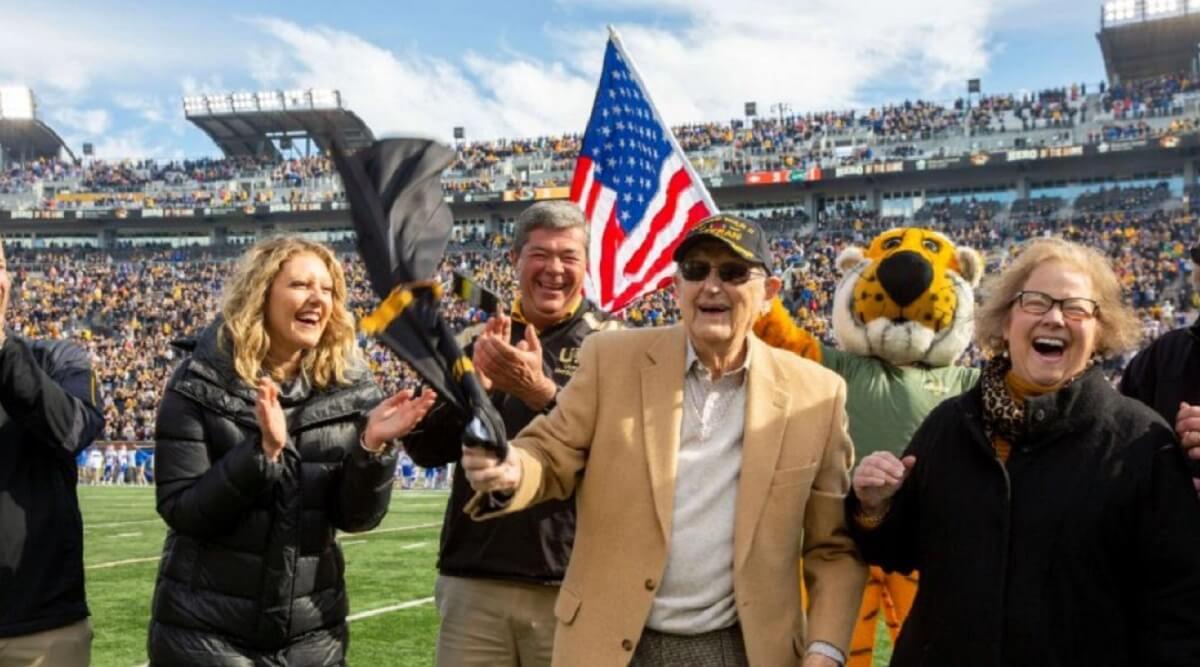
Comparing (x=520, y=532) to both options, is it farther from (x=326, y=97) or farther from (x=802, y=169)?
(x=326, y=97)

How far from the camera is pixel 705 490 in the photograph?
269cm

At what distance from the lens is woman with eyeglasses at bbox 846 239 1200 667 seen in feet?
7.97

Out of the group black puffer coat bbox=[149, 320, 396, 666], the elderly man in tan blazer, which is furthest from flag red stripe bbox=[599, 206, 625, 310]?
the elderly man in tan blazer

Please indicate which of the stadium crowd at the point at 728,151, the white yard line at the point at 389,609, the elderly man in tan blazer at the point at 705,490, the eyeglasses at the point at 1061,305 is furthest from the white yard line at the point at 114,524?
the stadium crowd at the point at 728,151

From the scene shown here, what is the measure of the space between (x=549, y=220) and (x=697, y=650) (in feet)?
5.56

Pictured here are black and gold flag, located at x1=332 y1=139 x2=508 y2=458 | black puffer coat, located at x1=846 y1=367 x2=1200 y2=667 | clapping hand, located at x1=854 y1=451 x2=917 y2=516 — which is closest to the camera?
black and gold flag, located at x1=332 y1=139 x2=508 y2=458

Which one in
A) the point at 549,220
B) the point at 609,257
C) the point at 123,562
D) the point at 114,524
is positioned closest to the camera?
the point at 549,220

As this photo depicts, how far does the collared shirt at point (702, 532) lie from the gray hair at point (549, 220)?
4.16 feet

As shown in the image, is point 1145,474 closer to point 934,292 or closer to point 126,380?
point 934,292

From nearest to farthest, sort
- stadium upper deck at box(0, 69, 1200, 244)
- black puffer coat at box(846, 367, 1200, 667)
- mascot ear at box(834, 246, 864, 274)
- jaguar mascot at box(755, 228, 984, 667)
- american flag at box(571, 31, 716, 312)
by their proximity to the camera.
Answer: black puffer coat at box(846, 367, 1200, 667) → jaguar mascot at box(755, 228, 984, 667) → mascot ear at box(834, 246, 864, 274) → american flag at box(571, 31, 716, 312) → stadium upper deck at box(0, 69, 1200, 244)

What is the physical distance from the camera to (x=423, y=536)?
14.3 meters

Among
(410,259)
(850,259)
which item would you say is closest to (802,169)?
(850,259)

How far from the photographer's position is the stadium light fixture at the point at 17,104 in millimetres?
67312

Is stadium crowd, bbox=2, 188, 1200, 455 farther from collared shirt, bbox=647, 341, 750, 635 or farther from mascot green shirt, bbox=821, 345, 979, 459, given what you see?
collared shirt, bbox=647, 341, 750, 635
